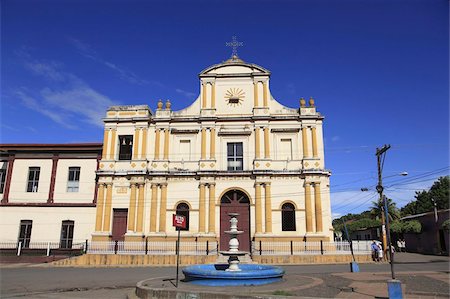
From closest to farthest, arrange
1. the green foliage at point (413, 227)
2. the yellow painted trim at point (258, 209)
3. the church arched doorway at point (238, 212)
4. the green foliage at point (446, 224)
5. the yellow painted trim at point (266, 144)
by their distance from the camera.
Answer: the yellow painted trim at point (258, 209)
the church arched doorway at point (238, 212)
the yellow painted trim at point (266, 144)
the green foliage at point (446, 224)
the green foliage at point (413, 227)

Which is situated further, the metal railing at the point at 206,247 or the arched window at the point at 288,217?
the arched window at the point at 288,217

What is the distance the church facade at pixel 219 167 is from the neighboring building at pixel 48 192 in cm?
150

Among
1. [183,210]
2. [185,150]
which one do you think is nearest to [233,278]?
[183,210]

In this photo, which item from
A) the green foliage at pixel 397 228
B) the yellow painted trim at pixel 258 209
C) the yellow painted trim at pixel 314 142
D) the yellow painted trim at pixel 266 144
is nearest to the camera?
the yellow painted trim at pixel 258 209

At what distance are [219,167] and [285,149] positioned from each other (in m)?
5.01

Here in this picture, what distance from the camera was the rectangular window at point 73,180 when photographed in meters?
27.5

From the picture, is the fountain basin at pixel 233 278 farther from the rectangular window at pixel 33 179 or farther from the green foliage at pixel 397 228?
the green foliage at pixel 397 228

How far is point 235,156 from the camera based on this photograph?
27.3 metres

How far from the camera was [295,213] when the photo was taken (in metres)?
25.5

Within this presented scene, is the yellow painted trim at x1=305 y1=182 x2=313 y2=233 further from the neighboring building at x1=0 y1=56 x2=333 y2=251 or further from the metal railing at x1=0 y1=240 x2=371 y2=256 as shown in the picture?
the metal railing at x1=0 y1=240 x2=371 y2=256

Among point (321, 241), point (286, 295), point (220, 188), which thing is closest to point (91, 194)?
point (220, 188)

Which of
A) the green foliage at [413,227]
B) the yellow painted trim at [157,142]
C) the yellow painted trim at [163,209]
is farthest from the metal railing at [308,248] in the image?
the green foliage at [413,227]

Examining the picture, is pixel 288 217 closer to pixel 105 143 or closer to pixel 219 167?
pixel 219 167

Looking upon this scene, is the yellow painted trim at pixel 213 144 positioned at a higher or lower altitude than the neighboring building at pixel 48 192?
higher
